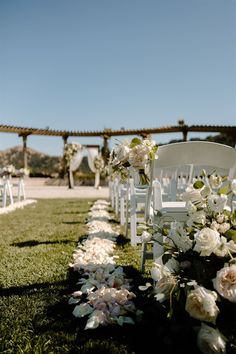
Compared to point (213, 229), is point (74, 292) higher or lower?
lower

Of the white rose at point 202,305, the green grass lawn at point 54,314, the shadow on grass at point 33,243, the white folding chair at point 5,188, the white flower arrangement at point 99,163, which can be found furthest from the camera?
the white flower arrangement at point 99,163

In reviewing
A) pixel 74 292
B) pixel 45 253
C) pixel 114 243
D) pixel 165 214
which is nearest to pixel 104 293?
pixel 74 292

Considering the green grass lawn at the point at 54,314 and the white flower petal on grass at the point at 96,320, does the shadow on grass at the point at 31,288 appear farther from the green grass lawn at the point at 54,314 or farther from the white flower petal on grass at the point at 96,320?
the white flower petal on grass at the point at 96,320

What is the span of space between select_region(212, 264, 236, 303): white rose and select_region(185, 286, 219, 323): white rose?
0.10 feet

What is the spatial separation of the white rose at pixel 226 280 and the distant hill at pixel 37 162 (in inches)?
734

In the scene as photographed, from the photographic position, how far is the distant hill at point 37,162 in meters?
21.5

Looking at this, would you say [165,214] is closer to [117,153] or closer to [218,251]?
[117,153]

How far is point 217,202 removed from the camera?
1.47m

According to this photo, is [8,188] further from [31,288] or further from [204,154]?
[204,154]

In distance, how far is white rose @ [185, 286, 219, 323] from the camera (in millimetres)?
1272

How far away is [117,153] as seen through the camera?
205 centimetres

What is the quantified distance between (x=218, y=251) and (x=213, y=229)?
0.40 ft

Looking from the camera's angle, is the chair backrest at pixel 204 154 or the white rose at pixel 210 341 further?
the chair backrest at pixel 204 154

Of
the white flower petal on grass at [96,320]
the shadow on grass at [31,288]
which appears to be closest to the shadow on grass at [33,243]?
the shadow on grass at [31,288]
